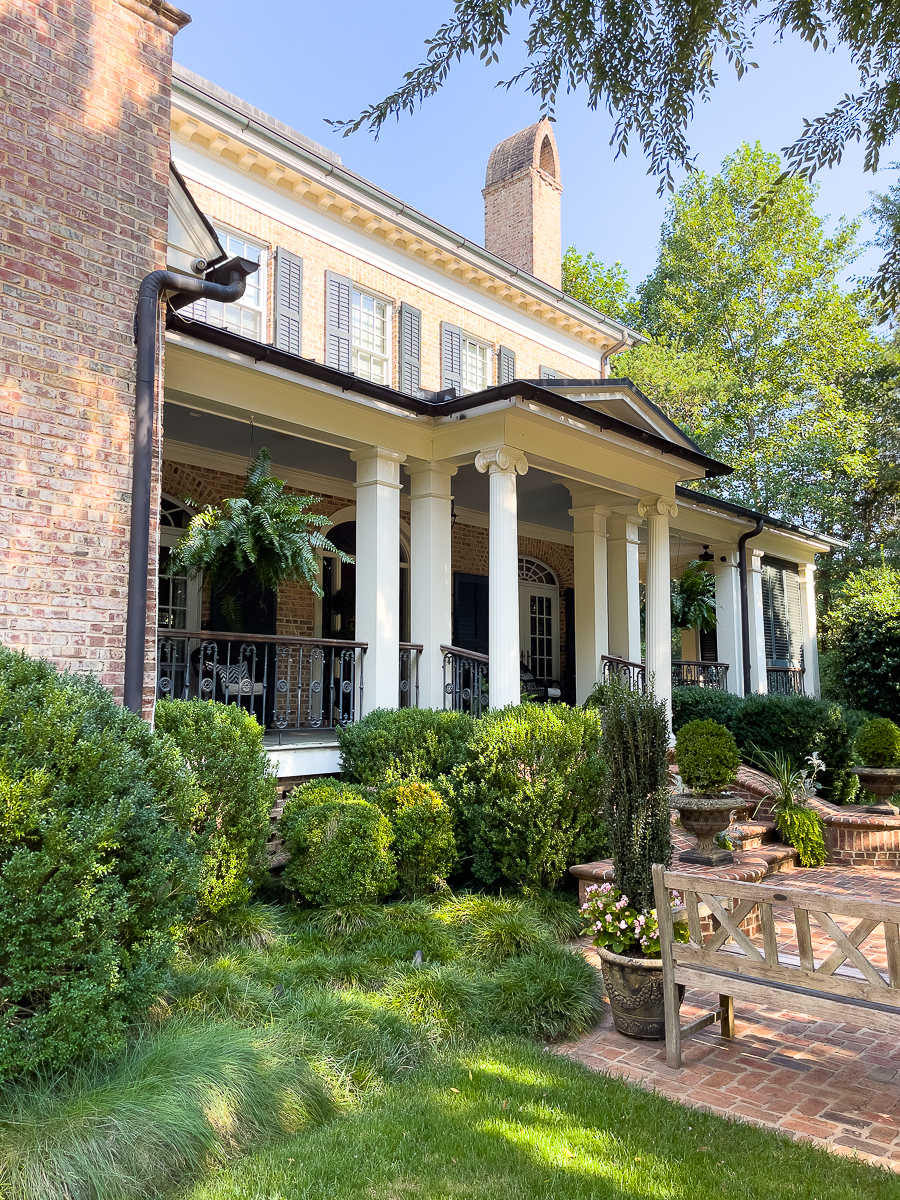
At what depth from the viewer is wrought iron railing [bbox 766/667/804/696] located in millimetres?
15758

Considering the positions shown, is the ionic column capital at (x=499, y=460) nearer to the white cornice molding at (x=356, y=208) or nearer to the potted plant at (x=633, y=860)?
the potted plant at (x=633, y=860)

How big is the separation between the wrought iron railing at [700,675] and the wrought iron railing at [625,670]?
1.79m

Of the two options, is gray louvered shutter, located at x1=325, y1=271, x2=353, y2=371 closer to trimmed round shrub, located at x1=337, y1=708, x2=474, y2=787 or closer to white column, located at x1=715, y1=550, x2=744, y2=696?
trimmed round shrub, located at x1=337, y1=708, x2=474, y2=787

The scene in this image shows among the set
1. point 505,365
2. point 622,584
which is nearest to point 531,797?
point 622,584

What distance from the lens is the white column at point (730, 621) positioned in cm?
1452

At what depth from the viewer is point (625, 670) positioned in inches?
476

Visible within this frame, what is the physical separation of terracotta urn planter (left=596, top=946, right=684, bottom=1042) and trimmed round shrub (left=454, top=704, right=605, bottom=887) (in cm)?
222

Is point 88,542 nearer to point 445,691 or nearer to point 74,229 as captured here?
point 74,229

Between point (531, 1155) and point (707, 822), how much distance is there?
483 cm

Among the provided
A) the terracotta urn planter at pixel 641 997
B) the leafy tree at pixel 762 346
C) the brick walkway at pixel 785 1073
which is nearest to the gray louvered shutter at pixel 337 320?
the terracotta urn planter at pixel 641 997

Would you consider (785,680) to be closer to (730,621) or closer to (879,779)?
(730,621)

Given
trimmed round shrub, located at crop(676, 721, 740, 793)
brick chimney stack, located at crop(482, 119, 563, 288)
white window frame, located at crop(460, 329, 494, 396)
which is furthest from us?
brick chimney stack, located at crop(482, 119, 563, 288)

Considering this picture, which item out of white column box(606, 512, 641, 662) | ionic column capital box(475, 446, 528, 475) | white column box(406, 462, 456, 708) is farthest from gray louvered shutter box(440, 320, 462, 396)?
ionic column capital box(475, 446, 528, 475)

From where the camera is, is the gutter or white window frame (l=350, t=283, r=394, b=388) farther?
white window frame (l=350, t=283, r=394, b=388)
